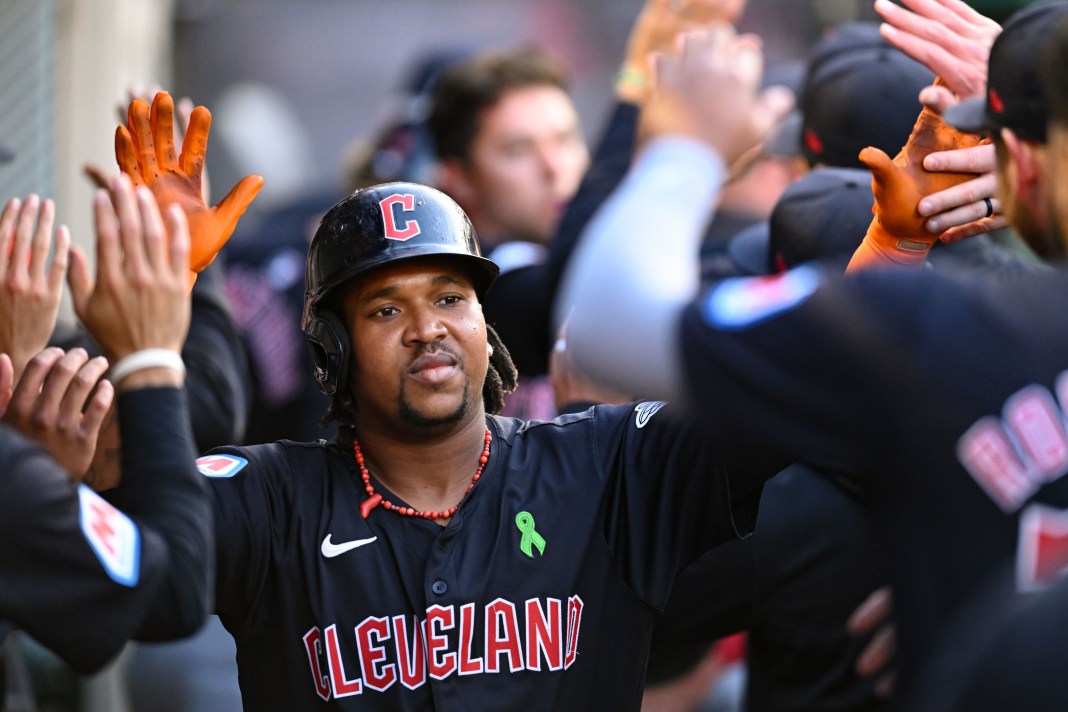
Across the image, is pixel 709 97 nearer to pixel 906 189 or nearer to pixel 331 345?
pixel 906 189

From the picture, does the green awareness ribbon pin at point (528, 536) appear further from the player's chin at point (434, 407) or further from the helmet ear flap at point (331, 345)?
the helmet ear flap at point (331, 345)

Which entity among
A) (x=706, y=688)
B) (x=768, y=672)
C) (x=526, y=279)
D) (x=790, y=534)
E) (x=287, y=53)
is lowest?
(x=706, y=688)

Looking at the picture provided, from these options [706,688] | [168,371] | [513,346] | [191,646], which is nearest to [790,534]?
[513,346]

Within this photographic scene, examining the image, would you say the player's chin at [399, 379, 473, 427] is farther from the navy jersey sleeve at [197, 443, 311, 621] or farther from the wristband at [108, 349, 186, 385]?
the wristband at [108, 349, 186, 385]

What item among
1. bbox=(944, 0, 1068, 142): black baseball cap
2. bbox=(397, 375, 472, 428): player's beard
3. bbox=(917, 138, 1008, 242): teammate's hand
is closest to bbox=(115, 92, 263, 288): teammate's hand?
bbox=(397, 375, 472, 428): player's beard

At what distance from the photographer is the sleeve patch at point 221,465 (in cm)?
331

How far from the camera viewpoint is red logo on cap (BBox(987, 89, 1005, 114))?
99.3 inches

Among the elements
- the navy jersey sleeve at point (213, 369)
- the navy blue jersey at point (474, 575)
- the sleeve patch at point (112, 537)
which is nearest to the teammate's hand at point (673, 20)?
the navy blue jersey at point (474, 575)

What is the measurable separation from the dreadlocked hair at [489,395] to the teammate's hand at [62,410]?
0.61 m

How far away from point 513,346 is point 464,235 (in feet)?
4.47

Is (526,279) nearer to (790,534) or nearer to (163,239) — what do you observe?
(790,534)

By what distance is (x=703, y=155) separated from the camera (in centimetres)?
250

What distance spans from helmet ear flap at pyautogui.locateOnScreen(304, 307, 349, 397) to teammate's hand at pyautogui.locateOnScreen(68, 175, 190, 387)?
2.71 ft

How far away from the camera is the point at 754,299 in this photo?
238 cm
